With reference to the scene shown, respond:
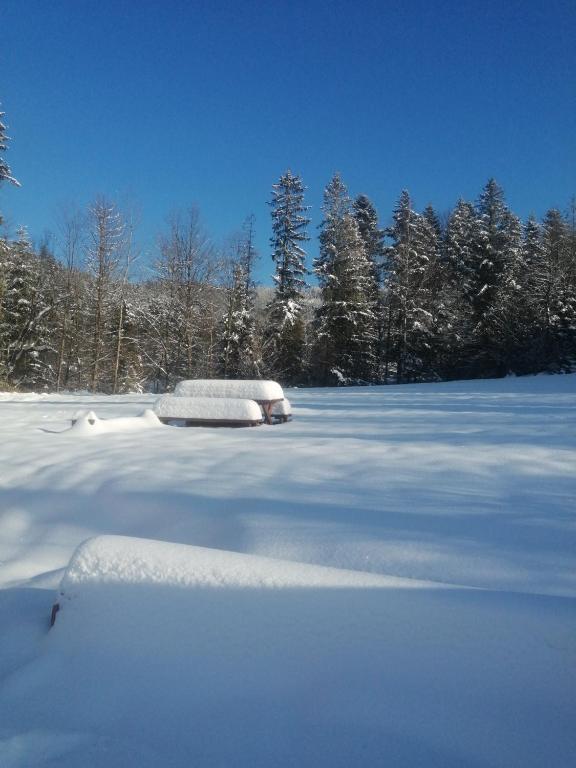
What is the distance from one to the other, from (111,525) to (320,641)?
2.77 meters

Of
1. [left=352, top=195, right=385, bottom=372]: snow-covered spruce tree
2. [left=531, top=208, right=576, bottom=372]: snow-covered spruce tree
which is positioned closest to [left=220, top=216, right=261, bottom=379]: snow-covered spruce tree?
[left=352, top=195, right=385, bottom=372]: snow-covered spruce tree

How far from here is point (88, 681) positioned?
1.76 m

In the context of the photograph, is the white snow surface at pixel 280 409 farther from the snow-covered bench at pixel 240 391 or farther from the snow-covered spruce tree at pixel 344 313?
the snow-covered spruce tree at pixel 344 313

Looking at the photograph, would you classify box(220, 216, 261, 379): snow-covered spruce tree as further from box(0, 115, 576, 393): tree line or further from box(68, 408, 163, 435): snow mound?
box(68, 408, 163, 435): snow mound

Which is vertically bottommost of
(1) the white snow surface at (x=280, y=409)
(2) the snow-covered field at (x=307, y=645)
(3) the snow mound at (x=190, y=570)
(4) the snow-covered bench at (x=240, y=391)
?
(2) the snow-covered field at (x=307, y=645)

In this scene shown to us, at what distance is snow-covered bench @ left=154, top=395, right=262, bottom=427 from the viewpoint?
8.47 meters

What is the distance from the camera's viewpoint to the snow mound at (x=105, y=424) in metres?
7.43

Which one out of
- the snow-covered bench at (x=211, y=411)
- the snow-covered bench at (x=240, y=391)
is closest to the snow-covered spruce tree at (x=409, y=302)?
the snow-covered bench at (x=240, y=391)

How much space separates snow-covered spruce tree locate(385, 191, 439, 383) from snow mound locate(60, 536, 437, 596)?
28018 mm

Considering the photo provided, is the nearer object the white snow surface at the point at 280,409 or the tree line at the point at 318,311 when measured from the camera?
the white snow surface at the point at 280,409

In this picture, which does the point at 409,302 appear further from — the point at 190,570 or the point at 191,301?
the point at 190,570

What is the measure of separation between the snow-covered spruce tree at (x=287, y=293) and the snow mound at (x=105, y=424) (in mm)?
19373

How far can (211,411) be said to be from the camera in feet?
28.0

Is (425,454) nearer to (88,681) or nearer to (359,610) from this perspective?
(359,610)
